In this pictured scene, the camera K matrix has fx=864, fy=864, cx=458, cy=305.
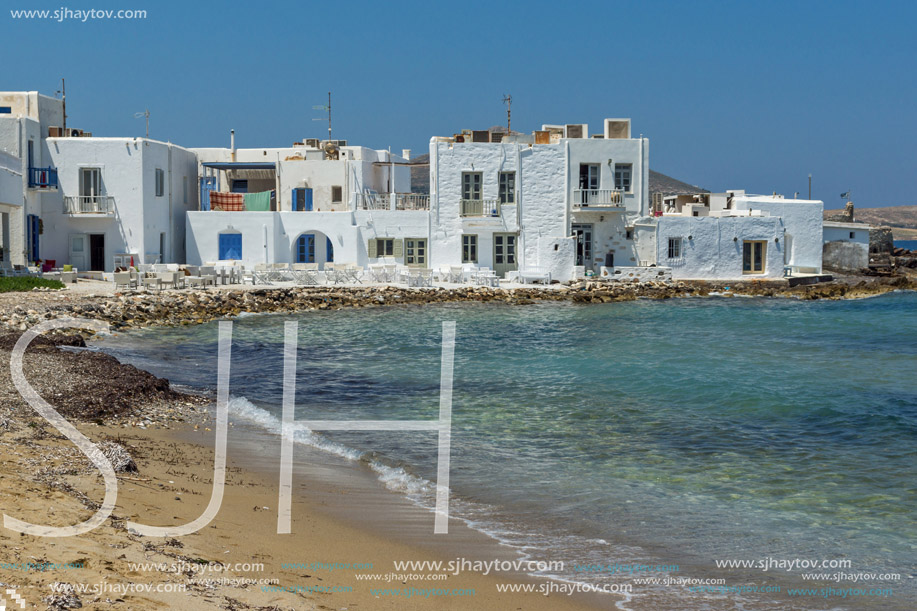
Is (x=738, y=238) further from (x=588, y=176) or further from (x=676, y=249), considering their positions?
(x=588, y=176)

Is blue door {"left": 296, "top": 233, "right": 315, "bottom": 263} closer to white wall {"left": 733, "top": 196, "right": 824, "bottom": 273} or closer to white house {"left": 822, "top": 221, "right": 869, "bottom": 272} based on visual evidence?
white wall {"left": 733, "top": 196, "right": 824, "bottom": 273}

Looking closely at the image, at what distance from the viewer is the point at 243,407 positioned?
12.2 m

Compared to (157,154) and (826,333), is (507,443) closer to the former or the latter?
(826,333)

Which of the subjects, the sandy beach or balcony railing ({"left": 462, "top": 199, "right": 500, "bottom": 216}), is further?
balcony railing ({"left": 462, "top": 199, "right": 500, "bottom": 216})

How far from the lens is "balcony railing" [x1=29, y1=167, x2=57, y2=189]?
33.2 metres

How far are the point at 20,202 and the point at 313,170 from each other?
12870 millimetres

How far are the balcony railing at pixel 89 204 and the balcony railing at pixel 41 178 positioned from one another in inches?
32.7

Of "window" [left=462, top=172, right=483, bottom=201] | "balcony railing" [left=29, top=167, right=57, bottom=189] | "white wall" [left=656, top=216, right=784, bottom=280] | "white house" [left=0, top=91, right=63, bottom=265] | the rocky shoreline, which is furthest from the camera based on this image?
"white wall" [left=656, top=216, right=784, bottom=280]

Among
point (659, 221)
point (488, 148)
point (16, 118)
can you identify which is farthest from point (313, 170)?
point (659, 221)

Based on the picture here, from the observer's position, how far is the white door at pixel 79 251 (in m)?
34.8

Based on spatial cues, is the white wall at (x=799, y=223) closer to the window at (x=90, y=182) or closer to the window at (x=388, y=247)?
the window at (x=388, y=247)

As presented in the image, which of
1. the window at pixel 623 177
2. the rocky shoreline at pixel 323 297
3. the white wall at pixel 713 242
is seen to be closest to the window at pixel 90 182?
the rocky shoreline at pixel 323 297

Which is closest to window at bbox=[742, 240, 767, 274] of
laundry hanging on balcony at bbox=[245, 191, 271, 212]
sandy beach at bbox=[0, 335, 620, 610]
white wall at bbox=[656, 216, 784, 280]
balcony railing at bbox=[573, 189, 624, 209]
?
white wall at bbox=[656, 216, 784, 280]

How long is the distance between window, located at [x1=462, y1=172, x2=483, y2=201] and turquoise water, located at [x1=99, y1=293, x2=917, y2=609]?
1287 centimetres
